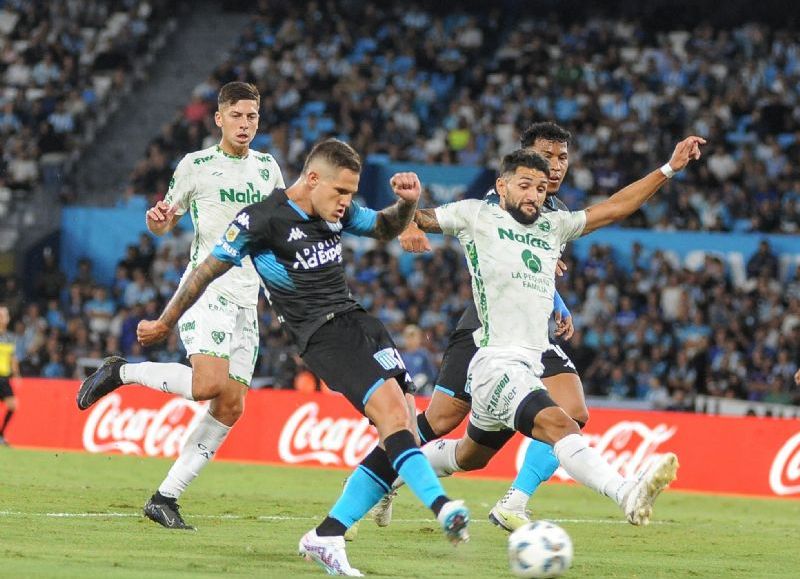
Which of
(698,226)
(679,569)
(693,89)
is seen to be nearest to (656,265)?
(698,226)

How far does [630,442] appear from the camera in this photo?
720 inches

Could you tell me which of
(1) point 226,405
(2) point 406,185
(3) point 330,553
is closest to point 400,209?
(2) point 406,185

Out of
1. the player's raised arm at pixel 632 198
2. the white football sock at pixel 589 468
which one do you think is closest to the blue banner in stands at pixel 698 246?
the player's raised arm at pixel 632 198

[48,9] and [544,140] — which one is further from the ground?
[48,9]

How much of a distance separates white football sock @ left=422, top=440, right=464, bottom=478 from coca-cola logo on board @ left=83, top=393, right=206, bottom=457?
948 cm

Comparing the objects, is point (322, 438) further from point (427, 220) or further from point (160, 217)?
point (427, 220)

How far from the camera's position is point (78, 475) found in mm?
15680

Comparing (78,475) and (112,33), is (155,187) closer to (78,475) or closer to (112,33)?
(112,33)

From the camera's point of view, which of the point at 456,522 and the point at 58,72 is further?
the point at 58,72

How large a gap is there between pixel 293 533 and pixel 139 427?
1016cm

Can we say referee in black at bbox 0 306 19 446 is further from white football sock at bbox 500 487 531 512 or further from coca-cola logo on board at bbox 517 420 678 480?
white football sock at bbox 500 487 531 512

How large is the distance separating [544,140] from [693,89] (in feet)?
61.5

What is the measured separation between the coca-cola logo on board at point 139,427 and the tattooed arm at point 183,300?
11340 millimetres

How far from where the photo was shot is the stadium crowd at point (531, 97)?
26078mm
